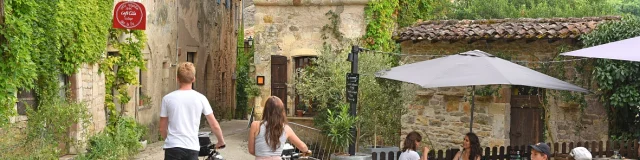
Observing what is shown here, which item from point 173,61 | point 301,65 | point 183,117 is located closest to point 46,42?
point 183,117

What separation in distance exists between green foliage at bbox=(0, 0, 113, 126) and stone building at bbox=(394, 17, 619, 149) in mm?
4859

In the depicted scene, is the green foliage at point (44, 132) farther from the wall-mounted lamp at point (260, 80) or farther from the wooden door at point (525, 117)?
the wooden door at point (525, 117)

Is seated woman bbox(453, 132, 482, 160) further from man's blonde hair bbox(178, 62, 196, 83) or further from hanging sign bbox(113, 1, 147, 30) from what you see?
hanging sign bbox(113, 1, 147, 30)

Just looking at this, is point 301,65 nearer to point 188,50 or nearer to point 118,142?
point 188,50

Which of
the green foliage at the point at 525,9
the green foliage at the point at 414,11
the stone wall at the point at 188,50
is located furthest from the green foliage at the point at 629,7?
the green foliage at the point at 414,11

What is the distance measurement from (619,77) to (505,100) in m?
2.39

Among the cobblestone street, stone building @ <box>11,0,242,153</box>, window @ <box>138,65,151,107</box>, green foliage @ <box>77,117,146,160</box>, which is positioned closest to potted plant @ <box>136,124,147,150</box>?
green foliage @ <box>77,117,146,160</box>

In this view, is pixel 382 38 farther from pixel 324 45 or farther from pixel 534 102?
pixel 534 102

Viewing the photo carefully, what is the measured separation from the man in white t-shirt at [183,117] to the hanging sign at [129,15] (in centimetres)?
865

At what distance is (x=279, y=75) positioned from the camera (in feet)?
62.7

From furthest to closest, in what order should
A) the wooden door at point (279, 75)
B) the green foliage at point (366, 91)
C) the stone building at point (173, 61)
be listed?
the wooden door at point (279, 75) < the stone building at point (173, 61) < the green foliage at point (366, 91)

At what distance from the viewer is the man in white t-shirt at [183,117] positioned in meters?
7.36

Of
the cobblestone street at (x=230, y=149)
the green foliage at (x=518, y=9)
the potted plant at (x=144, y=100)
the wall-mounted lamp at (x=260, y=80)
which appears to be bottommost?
the cobblestone street at (x=230, y=149)

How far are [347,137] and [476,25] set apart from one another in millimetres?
3324
